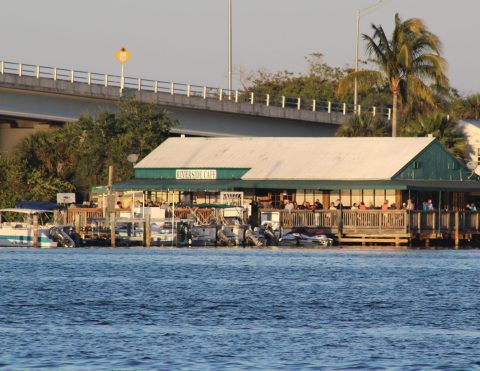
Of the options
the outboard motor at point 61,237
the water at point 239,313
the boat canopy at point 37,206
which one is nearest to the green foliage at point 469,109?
the boat canopy at point 37,206

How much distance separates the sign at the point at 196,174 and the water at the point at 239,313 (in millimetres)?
22055

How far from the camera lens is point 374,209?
83.1 metres

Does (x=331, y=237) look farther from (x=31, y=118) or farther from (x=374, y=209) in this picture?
(x=31, y=118)

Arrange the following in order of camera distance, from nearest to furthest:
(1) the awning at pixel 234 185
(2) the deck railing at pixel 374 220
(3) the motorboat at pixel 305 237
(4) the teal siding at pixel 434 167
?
(2) the deck railing at pixel 374 220
(3) the motorboat at pixel 305 237
(1) the awning at pixel 234 185
(4) the teal siding at pixel 434 167

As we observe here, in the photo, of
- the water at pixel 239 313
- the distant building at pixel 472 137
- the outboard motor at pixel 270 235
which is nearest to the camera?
the water at pixel 239 313

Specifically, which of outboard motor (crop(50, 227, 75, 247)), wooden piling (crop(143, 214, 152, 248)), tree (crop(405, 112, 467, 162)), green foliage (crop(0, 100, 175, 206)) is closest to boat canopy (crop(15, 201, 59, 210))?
outboard motor (crop(50, 227, 75, 247))

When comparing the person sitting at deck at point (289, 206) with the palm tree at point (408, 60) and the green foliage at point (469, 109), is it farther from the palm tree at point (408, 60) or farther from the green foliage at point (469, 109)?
the green foliage at point (469, 109)

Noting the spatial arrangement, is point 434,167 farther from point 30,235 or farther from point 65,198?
point 30,235

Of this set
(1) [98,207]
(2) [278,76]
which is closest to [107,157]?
(1) [98,207]

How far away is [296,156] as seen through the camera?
92.9 meters

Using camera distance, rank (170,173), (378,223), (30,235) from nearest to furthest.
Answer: (30,235) < (378,223) < (170,173)

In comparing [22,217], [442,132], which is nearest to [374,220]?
[442,132]

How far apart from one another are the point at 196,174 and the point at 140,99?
711 inches

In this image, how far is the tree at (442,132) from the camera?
323ft
